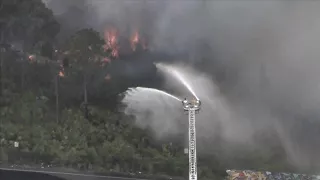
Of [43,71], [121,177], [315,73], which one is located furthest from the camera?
[43,71]

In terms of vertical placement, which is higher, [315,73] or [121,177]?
[315,73]

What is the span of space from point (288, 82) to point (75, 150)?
3.38 metres

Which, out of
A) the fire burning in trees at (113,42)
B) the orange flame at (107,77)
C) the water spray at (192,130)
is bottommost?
the water spray at (192,130)

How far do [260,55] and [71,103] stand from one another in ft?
9.84

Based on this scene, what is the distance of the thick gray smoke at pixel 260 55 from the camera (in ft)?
20.0

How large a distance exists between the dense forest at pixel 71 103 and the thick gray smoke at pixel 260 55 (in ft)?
1.69

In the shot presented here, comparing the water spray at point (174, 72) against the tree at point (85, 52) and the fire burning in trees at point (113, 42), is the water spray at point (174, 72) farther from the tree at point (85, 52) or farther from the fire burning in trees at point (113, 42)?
the tree at point (85, 52)

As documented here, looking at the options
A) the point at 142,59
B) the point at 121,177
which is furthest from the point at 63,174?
the point at 142,59

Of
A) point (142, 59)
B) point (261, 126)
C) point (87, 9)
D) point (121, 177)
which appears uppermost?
point (87, 9)

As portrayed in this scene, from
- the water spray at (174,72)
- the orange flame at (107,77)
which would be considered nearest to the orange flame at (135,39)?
the water spray at (174,72)

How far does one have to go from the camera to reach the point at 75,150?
6766mm

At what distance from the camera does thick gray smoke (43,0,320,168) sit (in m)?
6.09

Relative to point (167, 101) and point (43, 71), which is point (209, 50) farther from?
point (43, 71)

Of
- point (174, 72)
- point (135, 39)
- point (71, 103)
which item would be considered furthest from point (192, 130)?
point (71, 103)
